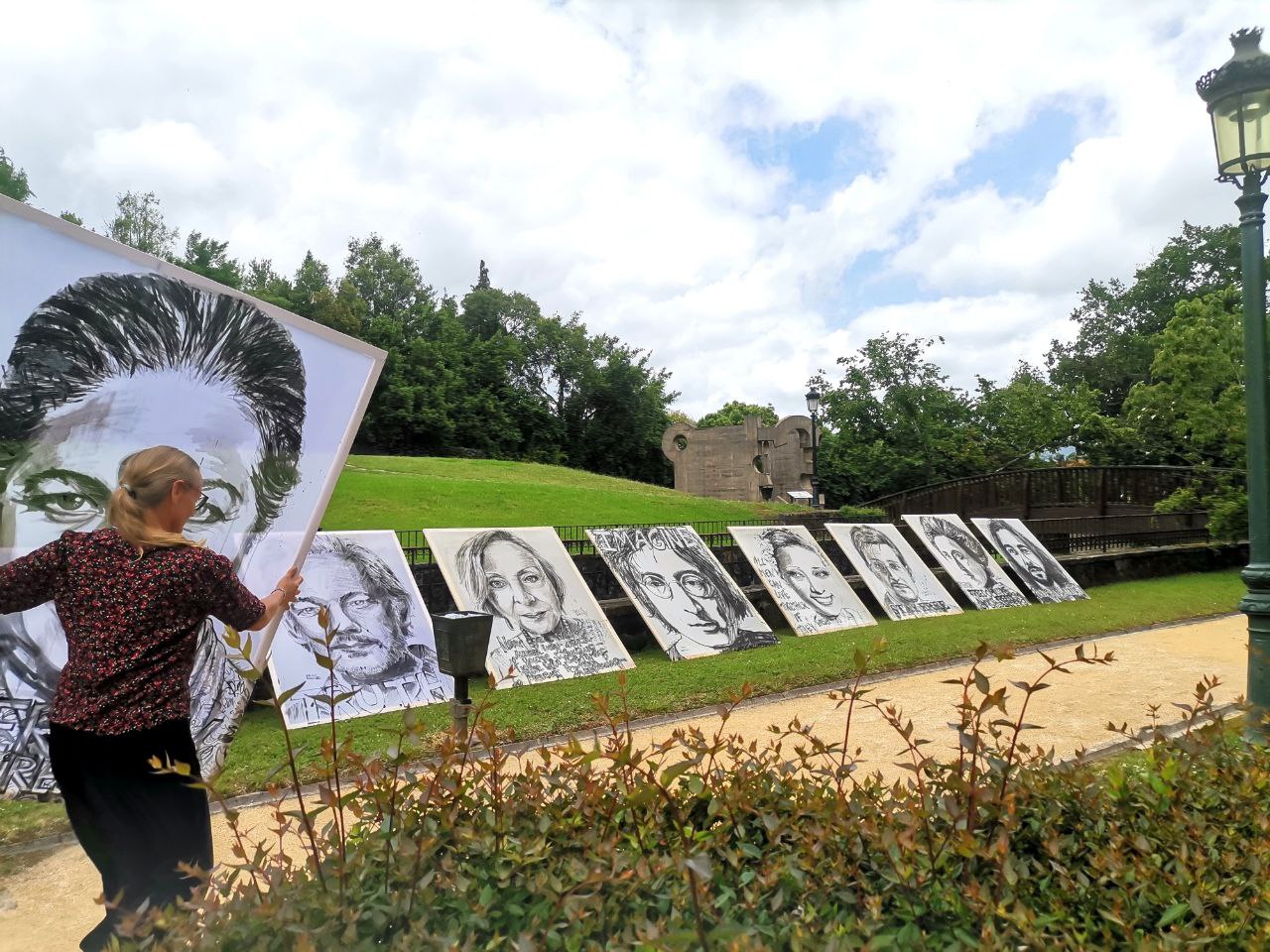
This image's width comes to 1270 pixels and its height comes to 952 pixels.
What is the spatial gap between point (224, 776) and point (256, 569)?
1.77m

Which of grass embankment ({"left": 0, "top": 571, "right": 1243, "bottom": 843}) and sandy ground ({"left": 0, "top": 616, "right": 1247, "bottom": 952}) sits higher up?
grass embankment ({"left": 0, "top": 571, "right": 1243, "bottom": 843})

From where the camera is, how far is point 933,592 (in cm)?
1253

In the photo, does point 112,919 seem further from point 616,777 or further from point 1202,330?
point 1202,330

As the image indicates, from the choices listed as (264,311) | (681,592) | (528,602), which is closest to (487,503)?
(681,592)

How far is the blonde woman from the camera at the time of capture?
→ 2572mm

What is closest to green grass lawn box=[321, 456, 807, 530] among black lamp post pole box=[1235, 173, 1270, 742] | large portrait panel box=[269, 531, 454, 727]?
large portrait panel box=[269, 531, 454, 727]

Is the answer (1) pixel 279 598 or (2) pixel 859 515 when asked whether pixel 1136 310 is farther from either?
(1) pixel 279 598

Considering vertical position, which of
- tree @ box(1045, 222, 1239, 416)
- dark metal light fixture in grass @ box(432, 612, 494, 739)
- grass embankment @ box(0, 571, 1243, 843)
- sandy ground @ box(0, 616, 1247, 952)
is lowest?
sandy ground @ box(0, 616, 1247, 952)

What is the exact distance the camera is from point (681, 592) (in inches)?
385

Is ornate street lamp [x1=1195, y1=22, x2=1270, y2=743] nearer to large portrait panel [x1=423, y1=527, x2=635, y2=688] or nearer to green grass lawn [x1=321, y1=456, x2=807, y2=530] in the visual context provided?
large portrait panel [x1=423, y1=527, x2=635, y2=688]

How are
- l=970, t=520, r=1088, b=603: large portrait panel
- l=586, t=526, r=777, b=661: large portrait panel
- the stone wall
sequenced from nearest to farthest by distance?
l=586, t=526, r=777, b=661: large portrait panel, l=970, t=520, r=1088, b=603: large portrait panel, the stone wall

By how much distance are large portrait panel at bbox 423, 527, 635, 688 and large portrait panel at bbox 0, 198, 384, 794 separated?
129 inches

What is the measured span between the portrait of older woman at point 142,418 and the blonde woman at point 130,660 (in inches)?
56.1

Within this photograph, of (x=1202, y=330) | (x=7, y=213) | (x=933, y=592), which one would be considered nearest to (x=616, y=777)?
(x=7, y=213)
